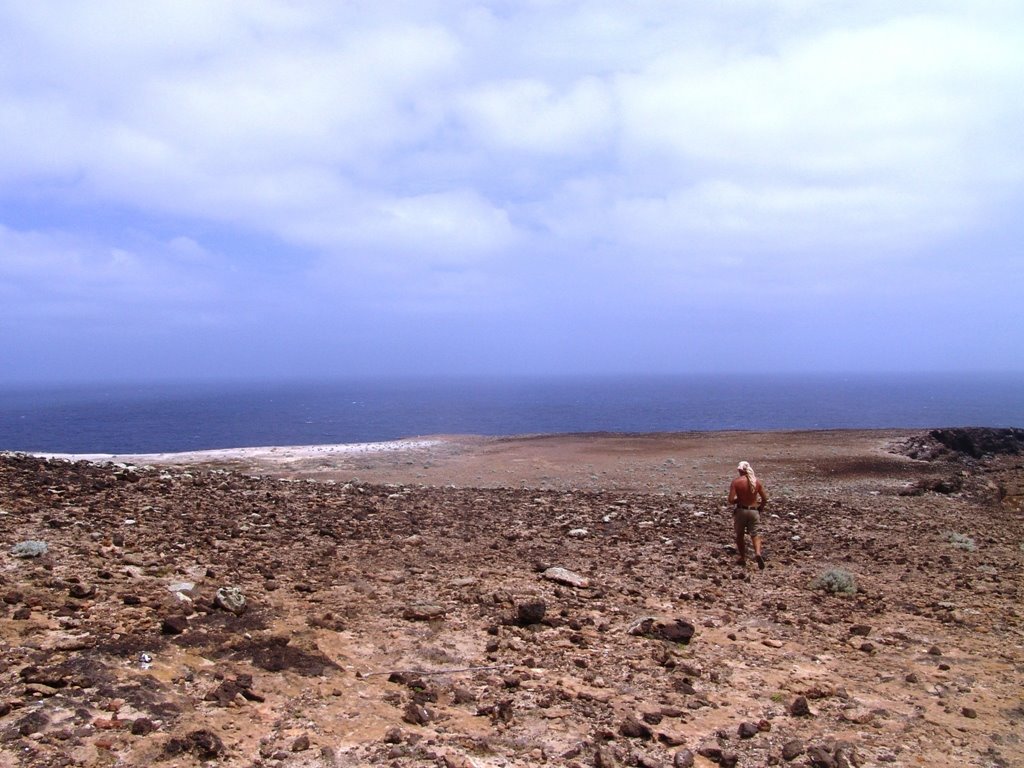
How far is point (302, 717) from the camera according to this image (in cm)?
497

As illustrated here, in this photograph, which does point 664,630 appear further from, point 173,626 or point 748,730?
point 173,626

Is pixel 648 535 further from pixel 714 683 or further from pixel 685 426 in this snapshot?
pixel 685 426

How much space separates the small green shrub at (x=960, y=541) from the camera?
493 inches

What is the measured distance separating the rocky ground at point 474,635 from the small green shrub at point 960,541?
0.15 feet

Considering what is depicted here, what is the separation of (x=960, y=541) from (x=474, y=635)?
1029 centimetres

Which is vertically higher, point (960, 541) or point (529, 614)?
point (529, 614)

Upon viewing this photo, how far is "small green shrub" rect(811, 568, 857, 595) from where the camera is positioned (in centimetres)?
935

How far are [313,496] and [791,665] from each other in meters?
10.2

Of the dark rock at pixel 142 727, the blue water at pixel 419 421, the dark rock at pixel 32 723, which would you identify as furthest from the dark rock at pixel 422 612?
the blue water at pixel 419 421

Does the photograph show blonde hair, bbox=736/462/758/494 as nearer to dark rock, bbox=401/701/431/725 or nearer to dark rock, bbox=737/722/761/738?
dark rock, bbox=737/722/761/738

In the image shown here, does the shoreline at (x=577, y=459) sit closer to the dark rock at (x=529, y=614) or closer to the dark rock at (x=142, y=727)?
the dark rock at (x=529, y=614)

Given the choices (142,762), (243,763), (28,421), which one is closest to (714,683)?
(243,763)

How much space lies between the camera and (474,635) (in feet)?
22.6

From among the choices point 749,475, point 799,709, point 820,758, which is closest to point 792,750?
point 820,758
